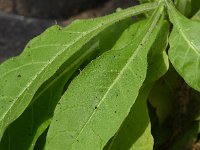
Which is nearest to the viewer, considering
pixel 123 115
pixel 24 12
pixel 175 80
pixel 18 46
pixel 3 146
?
pixel 123 115

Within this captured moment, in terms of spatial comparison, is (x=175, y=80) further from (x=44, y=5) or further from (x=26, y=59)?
(x=44, y=5)

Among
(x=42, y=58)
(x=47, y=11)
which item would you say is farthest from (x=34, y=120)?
(x=47, y=11)

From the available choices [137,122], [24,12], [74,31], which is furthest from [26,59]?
[24,12]

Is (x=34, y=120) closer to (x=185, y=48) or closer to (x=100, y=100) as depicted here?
(x=100, y=100)

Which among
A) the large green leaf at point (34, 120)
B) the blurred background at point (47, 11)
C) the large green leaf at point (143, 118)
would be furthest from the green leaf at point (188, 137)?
the blurred background at point (47, 11)

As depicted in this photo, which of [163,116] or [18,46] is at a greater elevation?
[163,116]

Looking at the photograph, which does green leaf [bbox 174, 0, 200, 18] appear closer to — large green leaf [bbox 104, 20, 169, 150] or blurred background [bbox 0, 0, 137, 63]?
large green leaf [bbox 104, 20, 169, 150]

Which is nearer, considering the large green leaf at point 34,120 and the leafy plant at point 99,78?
the leafy plant at point 99,78

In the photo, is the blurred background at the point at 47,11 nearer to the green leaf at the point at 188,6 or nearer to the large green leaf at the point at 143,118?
the green leaf at the point at 188,6
